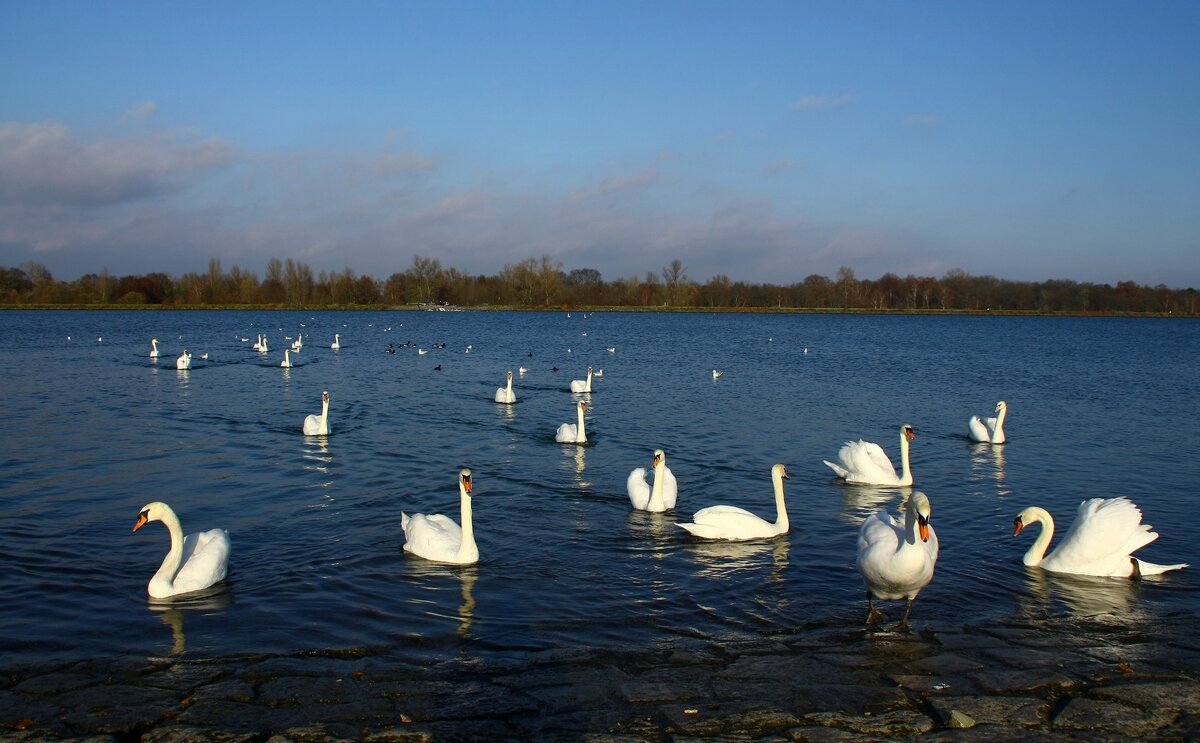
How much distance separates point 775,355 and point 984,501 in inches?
1351

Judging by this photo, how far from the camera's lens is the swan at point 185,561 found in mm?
8477

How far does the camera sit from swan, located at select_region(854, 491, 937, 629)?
718 cm

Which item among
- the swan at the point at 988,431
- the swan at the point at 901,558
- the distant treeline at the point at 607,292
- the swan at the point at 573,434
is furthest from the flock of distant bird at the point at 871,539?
the distant treeline at the point at 607,292

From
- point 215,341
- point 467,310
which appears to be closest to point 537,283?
point 467,310

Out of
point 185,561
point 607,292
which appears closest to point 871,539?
point 185,561

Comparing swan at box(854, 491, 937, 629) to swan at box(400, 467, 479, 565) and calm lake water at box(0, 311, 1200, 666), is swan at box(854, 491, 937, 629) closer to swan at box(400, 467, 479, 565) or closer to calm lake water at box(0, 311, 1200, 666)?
calm lake water at box(0, 311, 1200, 666)

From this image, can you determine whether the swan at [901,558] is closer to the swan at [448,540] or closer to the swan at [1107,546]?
the swan at [1107,546]

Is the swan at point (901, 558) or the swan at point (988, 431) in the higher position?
the swan at point (901, 558)

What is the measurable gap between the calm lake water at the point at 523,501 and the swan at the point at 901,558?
468mm

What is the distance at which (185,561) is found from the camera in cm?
899

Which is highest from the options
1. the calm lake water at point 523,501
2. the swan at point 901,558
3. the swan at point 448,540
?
the swan at point 901,558

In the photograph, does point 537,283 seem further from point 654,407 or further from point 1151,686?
point 1151,686

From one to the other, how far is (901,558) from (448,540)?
4.78 meters

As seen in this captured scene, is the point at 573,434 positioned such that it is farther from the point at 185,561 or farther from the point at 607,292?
the point at 607,292
